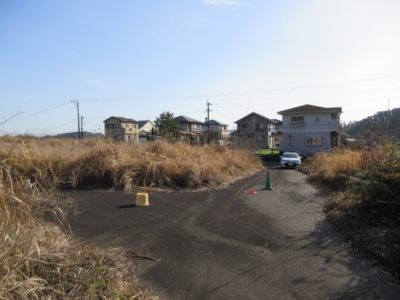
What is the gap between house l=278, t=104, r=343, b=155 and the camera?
4003 centimetres

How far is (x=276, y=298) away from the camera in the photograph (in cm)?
337

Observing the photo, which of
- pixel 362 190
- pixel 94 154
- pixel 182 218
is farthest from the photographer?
pixel 94 154

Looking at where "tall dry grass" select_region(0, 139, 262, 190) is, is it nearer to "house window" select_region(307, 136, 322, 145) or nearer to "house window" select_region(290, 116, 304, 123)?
"house window" select_region(307, 136, 322, 145)

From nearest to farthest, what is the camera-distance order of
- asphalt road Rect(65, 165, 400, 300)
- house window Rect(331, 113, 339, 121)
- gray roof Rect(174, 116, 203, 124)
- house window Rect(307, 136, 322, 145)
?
1. asphalt road Rect(65, 165, 400, 300)
2. house window Rect(307, 136, 322, 145)
3. house window Rect(331, 113, 339, 121)
4. gray roof Rect(174, 116, 203, 124)

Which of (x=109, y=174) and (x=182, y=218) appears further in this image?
(x=109, y=174)

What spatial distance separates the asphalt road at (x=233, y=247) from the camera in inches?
142

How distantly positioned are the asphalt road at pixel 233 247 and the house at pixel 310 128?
34.5 meters

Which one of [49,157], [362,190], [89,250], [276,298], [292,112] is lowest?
[276,298]

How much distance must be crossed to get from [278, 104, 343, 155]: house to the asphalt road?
34536mm

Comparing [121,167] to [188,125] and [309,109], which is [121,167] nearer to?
[309,109]

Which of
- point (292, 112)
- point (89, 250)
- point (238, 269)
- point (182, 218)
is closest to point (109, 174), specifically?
point (182, 218)

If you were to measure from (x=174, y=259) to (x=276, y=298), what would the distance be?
Answer: 172 centimetres

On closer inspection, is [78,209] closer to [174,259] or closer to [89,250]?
[89,250]

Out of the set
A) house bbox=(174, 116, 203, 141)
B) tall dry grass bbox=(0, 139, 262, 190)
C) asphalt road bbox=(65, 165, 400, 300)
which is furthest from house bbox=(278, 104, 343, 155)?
asphalt road bbox=(65, 165, 400, 300)
